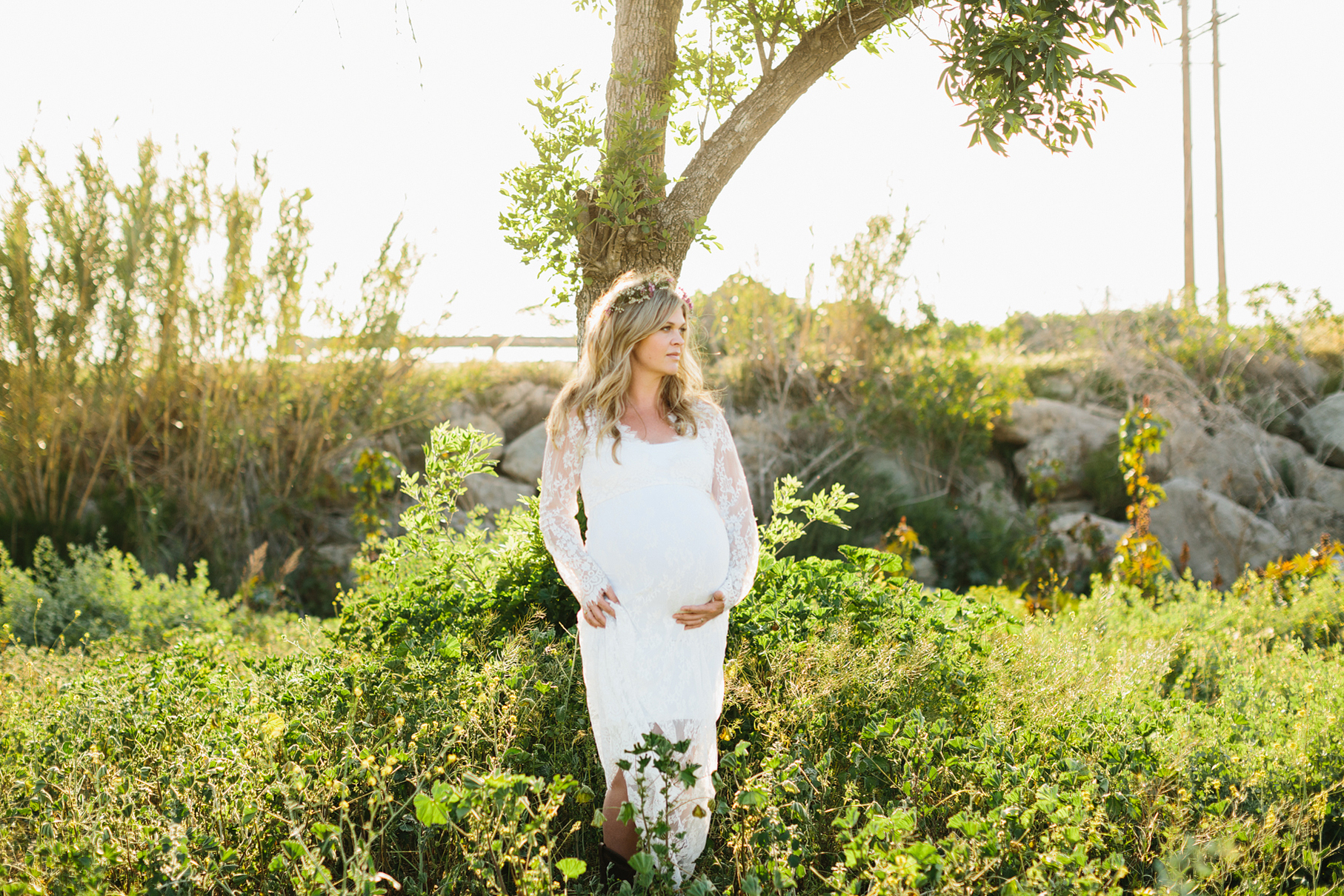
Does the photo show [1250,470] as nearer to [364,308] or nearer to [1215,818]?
[1215,818]

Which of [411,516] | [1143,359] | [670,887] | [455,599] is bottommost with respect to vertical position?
[670,887]

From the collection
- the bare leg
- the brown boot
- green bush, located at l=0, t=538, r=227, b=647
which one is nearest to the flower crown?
the bare leg

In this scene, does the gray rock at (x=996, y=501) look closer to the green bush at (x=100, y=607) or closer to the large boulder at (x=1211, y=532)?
the large boulder at (x=1211, y=532)

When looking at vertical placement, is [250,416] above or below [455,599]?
above

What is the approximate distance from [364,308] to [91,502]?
109 inches

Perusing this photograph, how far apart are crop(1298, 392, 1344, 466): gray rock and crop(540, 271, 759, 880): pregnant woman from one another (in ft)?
30.1

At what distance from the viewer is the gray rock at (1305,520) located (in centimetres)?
784

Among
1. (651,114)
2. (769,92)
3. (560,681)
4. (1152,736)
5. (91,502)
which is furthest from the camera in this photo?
(91,502)

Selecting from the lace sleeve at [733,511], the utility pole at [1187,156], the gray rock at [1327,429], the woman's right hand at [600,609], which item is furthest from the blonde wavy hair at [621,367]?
the utility pole at [1187,156]

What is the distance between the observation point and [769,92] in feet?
12.3

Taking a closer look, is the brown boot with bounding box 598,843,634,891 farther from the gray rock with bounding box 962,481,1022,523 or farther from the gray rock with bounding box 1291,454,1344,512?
the gray rock with bounding box 1291,454,1344,512

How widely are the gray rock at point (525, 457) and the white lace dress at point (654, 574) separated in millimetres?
5964

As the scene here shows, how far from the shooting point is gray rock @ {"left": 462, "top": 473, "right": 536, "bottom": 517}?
317 inches

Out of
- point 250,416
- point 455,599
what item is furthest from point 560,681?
point 250,416
